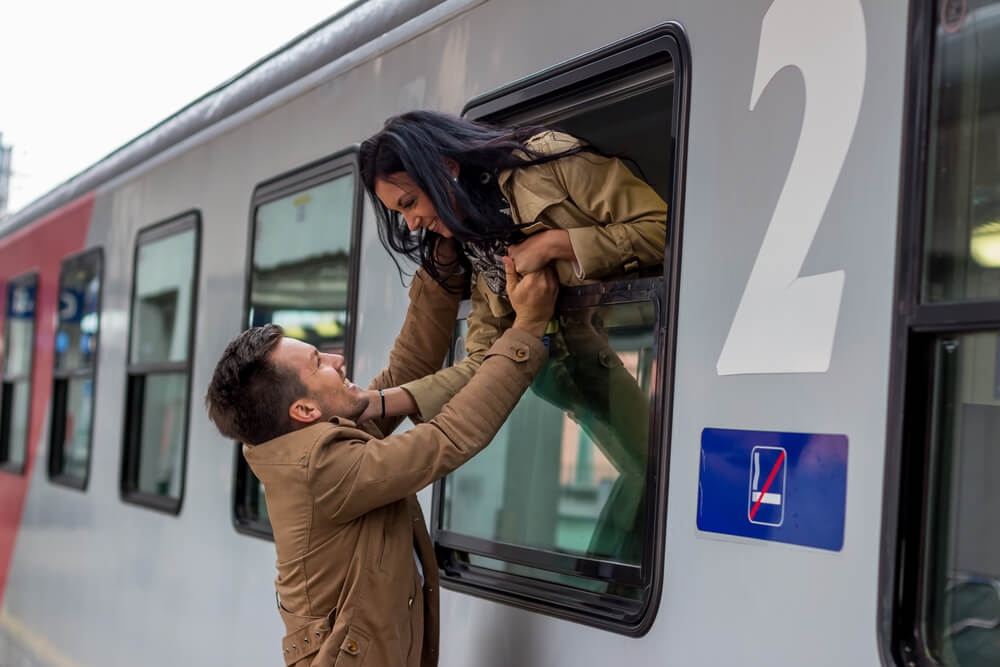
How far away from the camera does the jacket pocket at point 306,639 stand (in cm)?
199

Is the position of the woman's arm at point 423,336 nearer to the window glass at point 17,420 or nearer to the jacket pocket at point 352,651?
the jacket pocket at point 352,651

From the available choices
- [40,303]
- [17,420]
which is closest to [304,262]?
[40,303]

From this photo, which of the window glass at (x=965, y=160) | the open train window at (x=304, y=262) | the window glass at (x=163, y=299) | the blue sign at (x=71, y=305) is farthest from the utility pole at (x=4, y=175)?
the window glass at (x=965, y=160)

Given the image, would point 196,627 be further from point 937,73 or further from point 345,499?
point 937,73

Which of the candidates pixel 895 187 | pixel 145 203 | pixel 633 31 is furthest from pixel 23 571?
pixel 895 187

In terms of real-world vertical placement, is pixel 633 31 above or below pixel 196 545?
above

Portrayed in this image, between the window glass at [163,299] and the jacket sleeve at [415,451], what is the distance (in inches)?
90.0

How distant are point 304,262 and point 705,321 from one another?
6.05 feet

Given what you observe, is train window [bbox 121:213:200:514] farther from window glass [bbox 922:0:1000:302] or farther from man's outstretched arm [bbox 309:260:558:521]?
window glass [bbox 922:0:1000:302]

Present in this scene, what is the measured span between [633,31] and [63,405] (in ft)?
14.9

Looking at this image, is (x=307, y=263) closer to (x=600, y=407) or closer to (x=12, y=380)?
(x=600, y=407)

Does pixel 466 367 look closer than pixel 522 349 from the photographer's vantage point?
No

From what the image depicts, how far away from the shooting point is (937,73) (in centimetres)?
144

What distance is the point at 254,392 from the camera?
2.03 metres
